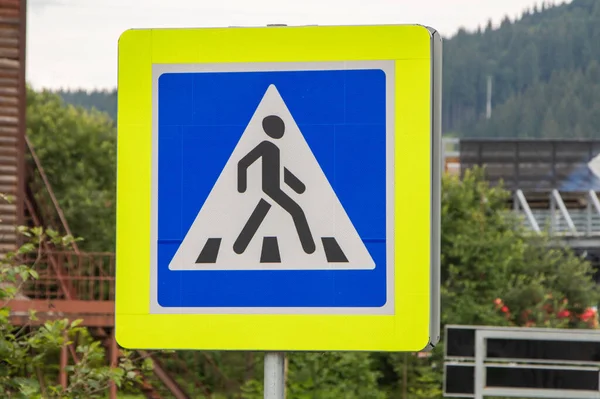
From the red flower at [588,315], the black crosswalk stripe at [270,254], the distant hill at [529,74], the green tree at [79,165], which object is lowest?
the red flower at [588,315]

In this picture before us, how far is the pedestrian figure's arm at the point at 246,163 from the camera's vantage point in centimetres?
264

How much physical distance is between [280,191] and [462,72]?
15260cm

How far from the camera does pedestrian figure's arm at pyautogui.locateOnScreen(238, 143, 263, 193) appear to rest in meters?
2.64

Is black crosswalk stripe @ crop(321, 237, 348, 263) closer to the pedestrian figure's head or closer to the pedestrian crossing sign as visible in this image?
the pedestrian crossing sign

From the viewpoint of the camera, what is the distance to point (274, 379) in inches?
98.5

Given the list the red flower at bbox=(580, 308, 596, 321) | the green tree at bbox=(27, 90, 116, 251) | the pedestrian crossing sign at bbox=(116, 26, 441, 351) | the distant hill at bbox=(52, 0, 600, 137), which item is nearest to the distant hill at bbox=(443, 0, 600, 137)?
the distant hill at bbox=(52, 0, 600, 137)

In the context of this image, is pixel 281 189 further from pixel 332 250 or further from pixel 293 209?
pixel 332 250

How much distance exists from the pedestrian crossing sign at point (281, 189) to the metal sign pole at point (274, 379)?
0.31ft

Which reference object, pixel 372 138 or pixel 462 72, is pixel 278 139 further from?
pixel 462 72

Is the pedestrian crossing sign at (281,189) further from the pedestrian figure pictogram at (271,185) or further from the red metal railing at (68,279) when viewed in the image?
the red metal railing at (68,279)

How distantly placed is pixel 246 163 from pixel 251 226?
14 centimetres

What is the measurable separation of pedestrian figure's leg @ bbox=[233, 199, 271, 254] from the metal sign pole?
0.82 ft

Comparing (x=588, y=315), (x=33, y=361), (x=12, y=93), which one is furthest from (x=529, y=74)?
(x=33, y=361)

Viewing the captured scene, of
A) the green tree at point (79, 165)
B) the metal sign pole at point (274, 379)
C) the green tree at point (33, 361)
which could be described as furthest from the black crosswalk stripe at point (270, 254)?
the green tree at point (79, 165)
